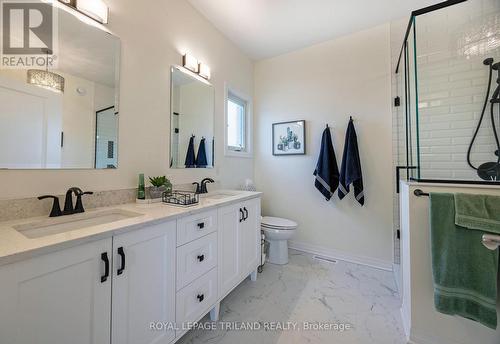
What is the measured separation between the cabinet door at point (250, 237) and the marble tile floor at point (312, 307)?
215 mm

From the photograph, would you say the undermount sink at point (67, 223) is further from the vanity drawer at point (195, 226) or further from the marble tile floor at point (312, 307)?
the marble tile floor at point (312, 307)

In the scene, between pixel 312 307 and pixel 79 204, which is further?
pixel 312 307

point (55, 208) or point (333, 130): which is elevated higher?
point (333, 130)

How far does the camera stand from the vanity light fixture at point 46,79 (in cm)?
106

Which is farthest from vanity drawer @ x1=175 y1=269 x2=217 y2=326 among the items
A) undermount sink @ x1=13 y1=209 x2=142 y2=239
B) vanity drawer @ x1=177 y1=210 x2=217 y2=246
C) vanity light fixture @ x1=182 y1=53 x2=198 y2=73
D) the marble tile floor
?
vanity light fixture @ x1=182 y1=53 x2=198 y2=73

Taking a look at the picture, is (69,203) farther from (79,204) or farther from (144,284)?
(144,284)

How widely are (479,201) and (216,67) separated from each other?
98.2 inches

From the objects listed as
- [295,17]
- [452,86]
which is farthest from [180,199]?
[452,86]

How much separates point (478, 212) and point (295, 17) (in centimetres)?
229

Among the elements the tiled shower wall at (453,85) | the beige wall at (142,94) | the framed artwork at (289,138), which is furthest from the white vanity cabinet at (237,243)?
the tiled shower wall at (453,85)

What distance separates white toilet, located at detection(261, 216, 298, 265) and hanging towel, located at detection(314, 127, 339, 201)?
0.58 m

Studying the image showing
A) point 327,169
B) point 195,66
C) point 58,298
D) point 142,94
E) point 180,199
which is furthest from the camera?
point 327,169

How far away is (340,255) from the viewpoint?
247 centimetres

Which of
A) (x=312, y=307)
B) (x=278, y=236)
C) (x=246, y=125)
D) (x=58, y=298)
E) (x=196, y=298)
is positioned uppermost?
(x=246, y=125)
